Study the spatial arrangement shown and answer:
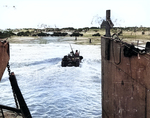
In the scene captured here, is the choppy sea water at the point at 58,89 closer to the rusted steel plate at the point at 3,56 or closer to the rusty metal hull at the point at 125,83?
the rusty metal hull at the point at 125,83

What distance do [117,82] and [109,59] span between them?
1.65m

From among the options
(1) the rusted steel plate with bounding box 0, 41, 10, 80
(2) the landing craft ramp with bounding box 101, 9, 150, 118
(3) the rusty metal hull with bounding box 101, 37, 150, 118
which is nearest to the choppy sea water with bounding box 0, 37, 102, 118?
(3) the rusty metal hull with bounding box 101, 37, 150, 118

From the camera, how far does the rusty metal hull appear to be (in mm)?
5941

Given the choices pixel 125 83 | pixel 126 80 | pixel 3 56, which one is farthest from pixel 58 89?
pixel 126 80

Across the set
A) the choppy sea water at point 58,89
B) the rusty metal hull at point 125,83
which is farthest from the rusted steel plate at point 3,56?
the choppy sea water at point 58,89

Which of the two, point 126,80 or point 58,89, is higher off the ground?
point 126,80

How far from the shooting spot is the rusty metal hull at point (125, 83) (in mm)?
5941

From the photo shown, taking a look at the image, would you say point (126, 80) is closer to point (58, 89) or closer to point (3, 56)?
point (3, 56)

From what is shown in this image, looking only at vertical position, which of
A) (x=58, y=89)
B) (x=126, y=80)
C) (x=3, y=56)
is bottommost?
(x=58, y=89)

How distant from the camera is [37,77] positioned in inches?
1088

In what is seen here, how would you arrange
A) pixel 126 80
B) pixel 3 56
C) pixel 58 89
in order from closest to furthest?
pixel 126 80 < pixel 3 56 < pixel 58 89

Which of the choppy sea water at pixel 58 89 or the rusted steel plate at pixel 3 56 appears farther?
the choppy sea water at pixel 58 89

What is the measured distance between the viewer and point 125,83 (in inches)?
290

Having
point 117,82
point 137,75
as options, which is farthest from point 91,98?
point 137,75
